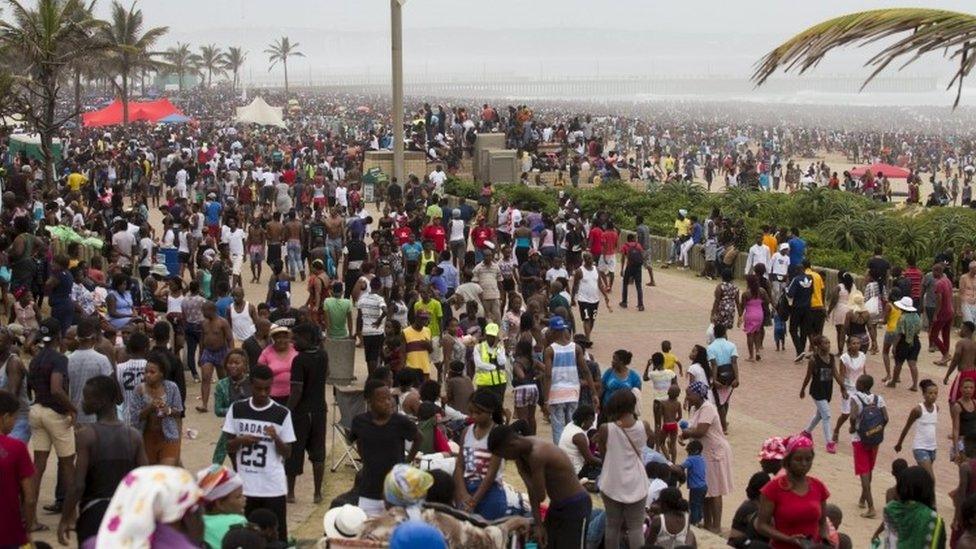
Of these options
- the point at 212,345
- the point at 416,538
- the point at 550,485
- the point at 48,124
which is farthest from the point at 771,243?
the point at 416,538

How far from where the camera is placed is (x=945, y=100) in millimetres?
185875

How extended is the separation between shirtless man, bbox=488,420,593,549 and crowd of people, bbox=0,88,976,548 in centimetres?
1

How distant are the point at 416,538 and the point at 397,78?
24662mm

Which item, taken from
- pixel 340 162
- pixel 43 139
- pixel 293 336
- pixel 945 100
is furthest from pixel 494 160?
pixel 945 100

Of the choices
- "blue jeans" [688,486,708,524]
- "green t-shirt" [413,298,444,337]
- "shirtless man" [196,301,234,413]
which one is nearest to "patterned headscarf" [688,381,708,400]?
"blue jeans" [688,486,708,524]

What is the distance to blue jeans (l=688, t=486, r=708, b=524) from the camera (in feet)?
36.2

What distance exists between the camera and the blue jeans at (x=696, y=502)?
11.0 m

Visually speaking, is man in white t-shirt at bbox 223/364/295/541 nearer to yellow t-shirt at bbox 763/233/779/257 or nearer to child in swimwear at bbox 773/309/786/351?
child in swimwear at bbox 773/309/786/351

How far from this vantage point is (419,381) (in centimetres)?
1205

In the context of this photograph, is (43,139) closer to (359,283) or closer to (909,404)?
(359,283)

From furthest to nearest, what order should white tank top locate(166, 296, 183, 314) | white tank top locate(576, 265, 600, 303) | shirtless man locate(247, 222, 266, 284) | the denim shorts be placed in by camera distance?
shirtless man locate(247, 222, 266, 284) < white tank top locate(576, 265, 600, 303) < white tank top locate(166, 296, 183, 314) < the denim shorts

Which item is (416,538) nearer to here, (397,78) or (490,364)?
(490,364)

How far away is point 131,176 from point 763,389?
739 inches

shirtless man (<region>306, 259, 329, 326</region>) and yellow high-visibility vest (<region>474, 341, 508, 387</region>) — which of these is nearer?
yellow high-visibility vest (<region>474, 341, 508, 387</region>)
